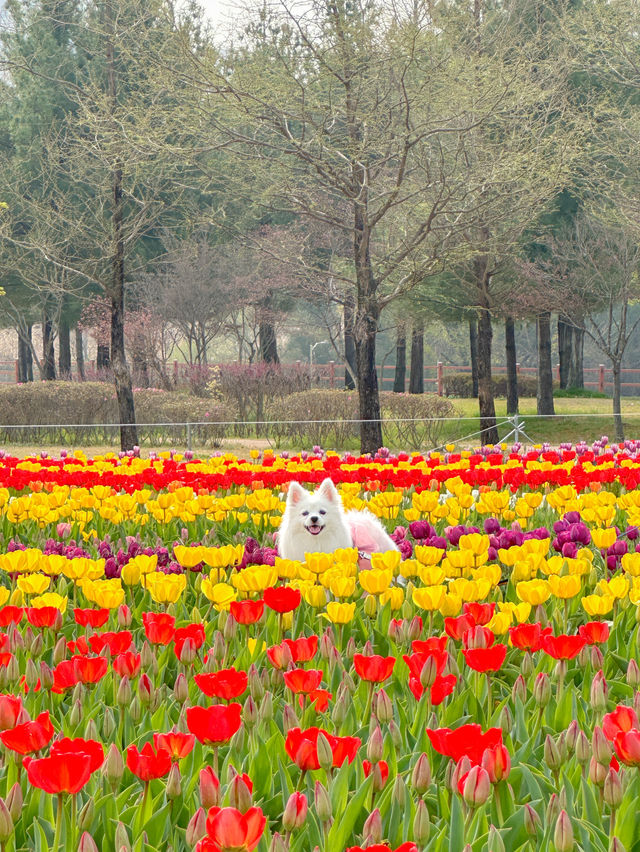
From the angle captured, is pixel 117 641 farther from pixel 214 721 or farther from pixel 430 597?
pixel 430 597

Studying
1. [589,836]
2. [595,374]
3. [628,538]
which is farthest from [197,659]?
[595,374]

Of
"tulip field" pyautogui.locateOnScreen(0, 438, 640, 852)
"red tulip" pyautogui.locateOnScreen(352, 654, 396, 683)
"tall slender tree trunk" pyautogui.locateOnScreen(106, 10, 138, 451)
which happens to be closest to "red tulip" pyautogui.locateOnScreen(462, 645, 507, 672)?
"tulip field" pyautogui.locateOnScreen(0, 438, 640, 852)

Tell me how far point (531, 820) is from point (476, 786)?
22 cm

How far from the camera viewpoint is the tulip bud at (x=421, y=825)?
1.92m

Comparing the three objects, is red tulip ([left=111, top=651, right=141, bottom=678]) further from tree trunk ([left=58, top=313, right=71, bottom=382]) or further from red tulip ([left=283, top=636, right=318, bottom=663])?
tree trunk ([left=58, top=313, right=71, bottom=382])

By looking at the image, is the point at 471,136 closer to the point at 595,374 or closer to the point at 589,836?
the point at 589,836

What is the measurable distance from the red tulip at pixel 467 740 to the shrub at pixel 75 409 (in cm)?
2451

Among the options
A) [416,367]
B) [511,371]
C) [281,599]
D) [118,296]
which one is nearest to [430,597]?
[281,599]

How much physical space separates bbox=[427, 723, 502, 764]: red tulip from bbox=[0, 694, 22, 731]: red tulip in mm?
961

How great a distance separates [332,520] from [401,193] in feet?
47.6

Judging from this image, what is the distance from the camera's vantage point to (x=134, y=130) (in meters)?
17.5

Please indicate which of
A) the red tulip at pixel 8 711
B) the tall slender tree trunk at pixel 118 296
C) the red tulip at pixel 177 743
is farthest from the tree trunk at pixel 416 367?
the red tulip at pixel 177 743

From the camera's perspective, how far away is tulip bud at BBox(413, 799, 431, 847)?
1.92 meters

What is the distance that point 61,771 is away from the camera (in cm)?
185
